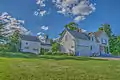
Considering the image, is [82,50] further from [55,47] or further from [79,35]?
[55,47]

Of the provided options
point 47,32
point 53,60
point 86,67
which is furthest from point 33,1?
point 86,67

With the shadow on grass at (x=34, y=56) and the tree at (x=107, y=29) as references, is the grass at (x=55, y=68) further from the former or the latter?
the tree at (x=107, y=29)

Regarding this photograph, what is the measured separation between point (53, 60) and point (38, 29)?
17.6 inches

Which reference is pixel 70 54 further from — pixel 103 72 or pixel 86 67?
pixel 103 72

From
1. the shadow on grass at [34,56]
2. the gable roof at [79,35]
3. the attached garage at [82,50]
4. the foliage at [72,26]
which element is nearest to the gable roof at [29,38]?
the shadow on grass at [34,56]

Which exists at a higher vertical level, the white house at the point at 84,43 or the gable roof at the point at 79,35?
the gable roof at the point at 79,35

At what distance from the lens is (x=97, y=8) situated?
3682mm

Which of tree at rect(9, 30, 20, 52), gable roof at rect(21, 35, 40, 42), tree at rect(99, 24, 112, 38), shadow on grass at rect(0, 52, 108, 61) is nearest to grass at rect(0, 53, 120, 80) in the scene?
shadow on grass at rect(0, 52, 108, 61)

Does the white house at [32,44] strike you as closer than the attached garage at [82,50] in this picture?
Yes

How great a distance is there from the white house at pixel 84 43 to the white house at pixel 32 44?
220mm

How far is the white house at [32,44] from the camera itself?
333 centimetres

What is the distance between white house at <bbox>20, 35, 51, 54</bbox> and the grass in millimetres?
79

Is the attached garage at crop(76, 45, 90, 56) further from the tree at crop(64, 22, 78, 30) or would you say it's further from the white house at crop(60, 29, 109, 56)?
the tree at crop(64, 22, 78, 30)

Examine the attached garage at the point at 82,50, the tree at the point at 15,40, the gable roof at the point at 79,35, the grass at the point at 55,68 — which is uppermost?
the gable roof at the point at 79,35
